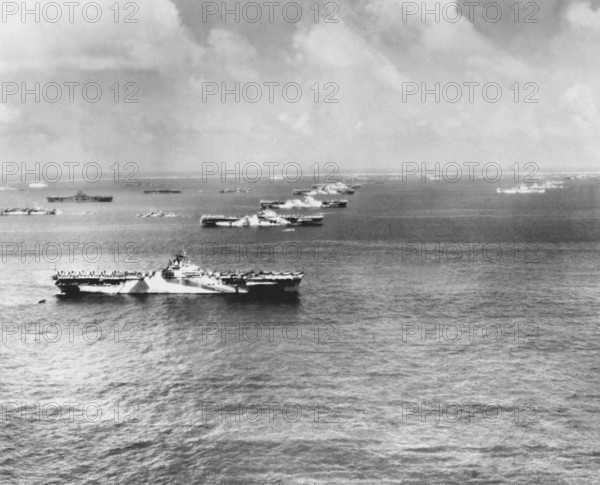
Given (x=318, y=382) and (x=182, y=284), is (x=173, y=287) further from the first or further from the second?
(x=318, y=382)

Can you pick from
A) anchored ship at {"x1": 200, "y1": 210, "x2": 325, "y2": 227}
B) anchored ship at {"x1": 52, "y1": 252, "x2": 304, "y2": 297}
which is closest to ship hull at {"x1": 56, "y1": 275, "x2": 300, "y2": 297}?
anchored ship at {"x1": 52, "y1": 252, "x2": 304, "y2": 297}

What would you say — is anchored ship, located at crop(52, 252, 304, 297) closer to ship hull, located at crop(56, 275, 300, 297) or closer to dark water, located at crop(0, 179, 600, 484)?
ship hull, located at crop(56, 275, 300, 297)

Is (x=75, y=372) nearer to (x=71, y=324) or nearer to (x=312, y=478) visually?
(x=71, y=324)

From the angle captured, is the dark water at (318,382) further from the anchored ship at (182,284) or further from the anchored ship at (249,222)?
the anchored ship at (249,222)

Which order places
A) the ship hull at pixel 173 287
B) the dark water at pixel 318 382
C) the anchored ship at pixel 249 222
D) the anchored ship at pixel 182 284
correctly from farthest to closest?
1. the anchored ship at pixel 249 222
2. the ship hull at pixel 173 287
3. the anchored ship at pixel 182 284
4. the dark water at pixel 318 382

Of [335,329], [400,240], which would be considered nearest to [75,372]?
[335,329]

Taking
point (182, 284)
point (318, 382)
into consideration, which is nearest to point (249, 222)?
point (182, 284)

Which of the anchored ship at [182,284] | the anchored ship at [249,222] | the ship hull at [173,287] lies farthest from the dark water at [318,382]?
the anchored ship at [249,222]
